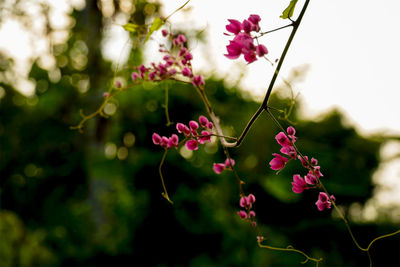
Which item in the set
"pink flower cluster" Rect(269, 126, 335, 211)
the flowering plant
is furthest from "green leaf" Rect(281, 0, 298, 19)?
"pink flower cluster" Rect(269, 126, 335, 211)

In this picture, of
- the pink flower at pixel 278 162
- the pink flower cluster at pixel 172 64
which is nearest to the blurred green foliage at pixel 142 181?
the pink flower cluster at pixel 172 64

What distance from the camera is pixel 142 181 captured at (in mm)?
3656

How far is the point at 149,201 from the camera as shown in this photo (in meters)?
3.52

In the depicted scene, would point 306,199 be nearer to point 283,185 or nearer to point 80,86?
point 283,185

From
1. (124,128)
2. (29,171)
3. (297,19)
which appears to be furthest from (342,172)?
(297,19)

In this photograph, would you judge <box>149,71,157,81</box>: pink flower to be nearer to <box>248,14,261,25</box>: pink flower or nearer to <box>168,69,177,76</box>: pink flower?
<box>168,69,177,76</box>: pink flower

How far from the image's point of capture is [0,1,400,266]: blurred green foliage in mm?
3523

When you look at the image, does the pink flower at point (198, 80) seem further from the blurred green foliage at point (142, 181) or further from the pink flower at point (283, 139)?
the blurred green foliage at point (142, 181)

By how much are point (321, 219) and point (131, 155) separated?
13.3ft

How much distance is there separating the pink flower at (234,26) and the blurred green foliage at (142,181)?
93 cm

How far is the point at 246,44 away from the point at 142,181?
11.0ft

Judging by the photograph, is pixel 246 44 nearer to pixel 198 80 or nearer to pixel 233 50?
pixel 233 50

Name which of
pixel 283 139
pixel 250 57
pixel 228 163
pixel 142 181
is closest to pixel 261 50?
pixel 250 57

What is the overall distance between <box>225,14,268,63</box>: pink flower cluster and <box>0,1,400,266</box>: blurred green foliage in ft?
3.08
